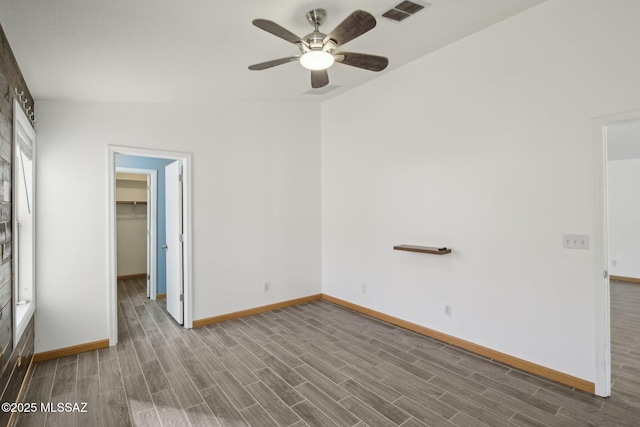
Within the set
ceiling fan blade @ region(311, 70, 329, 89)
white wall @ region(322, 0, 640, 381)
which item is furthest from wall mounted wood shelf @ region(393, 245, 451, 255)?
ceiling fan blade @ region(311, 70, 329, 89)

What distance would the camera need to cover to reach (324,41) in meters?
2.21

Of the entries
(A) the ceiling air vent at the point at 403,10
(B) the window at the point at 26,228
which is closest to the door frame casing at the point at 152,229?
(B) the window at the point at 26,228

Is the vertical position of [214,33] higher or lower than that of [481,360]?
higher

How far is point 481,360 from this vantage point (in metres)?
3.01

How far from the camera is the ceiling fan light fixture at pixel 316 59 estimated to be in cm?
218

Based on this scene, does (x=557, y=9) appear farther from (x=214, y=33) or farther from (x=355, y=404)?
(x=355, y=404)

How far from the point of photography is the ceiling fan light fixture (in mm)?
2184

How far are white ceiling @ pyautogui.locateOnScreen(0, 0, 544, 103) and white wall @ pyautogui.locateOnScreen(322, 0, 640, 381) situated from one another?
15.9 inches

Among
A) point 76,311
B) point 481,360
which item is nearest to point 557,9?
point 481,360

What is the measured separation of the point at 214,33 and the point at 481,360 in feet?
12.1

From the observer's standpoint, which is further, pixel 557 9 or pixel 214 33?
pixel 557 9

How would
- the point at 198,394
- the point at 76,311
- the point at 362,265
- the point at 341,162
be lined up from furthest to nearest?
the point at 341,162 → the point at 362,265 → the point at 76,311 → the point at 198,394

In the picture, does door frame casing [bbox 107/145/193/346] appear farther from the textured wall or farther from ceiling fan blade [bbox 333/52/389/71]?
ceiling fan blade [bbox 333/52/389/71]

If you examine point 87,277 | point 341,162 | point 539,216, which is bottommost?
point 87,277
